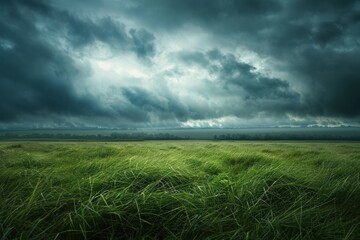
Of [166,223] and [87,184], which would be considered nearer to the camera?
[166,223]

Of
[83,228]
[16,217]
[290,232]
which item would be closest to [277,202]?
[290,232]

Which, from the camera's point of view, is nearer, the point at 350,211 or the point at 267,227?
the point at 267,227

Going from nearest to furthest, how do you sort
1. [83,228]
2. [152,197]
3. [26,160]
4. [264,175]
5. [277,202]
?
[83,228], [152,197], [277,202], [264,175], [26,160]

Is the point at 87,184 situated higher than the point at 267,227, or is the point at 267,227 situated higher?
the point at 87,184

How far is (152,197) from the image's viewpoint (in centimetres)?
293

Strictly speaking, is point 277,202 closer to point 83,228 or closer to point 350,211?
point 350,211

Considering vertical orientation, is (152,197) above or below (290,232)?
above

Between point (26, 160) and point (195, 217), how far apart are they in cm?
632

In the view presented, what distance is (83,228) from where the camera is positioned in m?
2.41

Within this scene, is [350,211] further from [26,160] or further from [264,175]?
[26,160]

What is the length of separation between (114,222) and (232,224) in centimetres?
120

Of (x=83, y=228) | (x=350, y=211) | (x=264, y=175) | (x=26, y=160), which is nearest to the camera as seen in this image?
(x=83, y=228)

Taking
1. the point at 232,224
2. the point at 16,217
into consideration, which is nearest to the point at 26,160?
the point at 16,217

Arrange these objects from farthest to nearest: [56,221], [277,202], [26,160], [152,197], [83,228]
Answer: [26,160] → [277,202] → [152,197] → [56,221] → [83,228]
